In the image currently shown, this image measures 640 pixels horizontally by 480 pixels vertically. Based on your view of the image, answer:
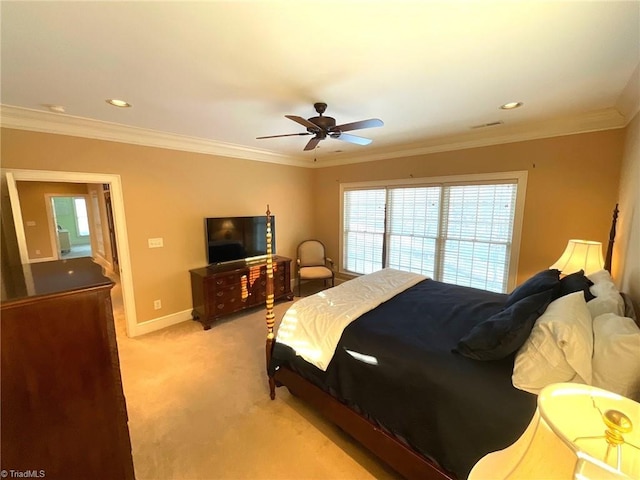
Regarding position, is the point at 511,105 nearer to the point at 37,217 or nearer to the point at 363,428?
the point at 363,428

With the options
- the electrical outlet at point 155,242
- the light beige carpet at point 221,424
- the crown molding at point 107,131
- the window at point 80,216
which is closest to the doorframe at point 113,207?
the electrical outlet at point 155,242

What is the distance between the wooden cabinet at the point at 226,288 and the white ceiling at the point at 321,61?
1991 millimetres

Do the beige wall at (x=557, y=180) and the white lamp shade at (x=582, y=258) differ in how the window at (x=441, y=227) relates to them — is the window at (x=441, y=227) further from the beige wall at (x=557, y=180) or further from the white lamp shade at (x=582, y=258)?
the white lamp shade at (x=582, y=258)

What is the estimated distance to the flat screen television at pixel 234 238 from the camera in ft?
13.1

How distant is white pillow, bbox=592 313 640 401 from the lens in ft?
3.49

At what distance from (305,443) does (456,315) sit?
5.04 ft

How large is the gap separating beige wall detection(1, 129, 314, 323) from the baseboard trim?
58 millimetres

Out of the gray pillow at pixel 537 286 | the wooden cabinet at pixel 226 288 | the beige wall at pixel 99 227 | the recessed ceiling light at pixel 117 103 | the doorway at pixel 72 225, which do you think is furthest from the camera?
the doorway at pixel 72 225

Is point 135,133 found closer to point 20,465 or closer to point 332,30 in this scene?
point 332,30

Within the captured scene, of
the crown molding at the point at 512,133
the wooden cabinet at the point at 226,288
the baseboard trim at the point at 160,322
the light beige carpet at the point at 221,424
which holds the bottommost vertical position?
the light beige carpet at the point at 221,424

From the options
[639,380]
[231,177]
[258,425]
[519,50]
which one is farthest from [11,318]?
[231,177]

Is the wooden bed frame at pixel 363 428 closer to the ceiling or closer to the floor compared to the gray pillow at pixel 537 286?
closer to the floor

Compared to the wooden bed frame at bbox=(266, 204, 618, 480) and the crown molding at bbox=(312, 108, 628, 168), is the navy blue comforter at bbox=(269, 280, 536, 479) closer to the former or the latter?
the wooden bed frame at bbox=(266, 204, 618, 480)

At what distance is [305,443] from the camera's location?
1.95 m
